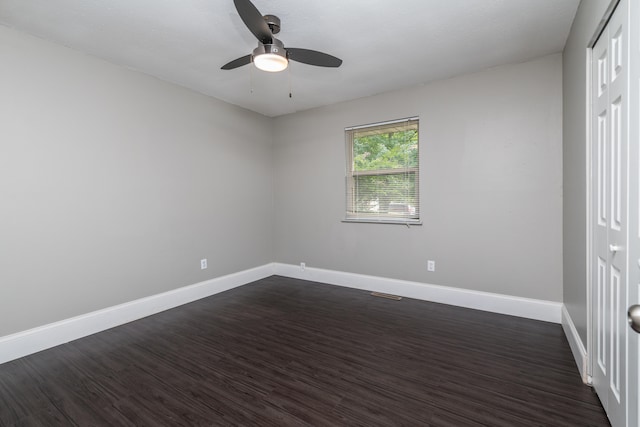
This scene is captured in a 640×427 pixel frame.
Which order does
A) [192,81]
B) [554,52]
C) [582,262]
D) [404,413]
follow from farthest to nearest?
[192,81] < [554,52] < [582,262] < [404,413]

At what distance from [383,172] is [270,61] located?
6.98ft

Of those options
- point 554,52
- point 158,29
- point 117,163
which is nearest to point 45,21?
point 158,29

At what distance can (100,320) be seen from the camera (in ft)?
8.96

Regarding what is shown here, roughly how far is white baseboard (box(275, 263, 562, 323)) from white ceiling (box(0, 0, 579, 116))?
2.37m

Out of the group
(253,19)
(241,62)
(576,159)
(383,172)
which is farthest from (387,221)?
(253,19)

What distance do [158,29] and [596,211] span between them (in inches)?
130

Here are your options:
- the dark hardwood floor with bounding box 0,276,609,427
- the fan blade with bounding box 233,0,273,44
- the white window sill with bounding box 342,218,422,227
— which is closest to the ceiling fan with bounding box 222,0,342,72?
the fan blade with bounding box 233,0,273,44

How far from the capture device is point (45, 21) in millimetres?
2168

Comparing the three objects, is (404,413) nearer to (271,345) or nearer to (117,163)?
(271,345)

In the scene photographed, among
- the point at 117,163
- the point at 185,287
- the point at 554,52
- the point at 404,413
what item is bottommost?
the point at 404,413

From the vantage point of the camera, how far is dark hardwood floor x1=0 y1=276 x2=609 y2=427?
5.39 feet

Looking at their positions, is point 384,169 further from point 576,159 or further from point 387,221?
point 576,159

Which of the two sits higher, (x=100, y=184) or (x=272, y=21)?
(x=272, y=21)

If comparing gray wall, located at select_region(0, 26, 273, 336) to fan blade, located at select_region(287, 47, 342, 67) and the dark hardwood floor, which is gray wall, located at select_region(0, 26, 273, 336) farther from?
fan blade, located at select_region(287, 47, 342, 67)
